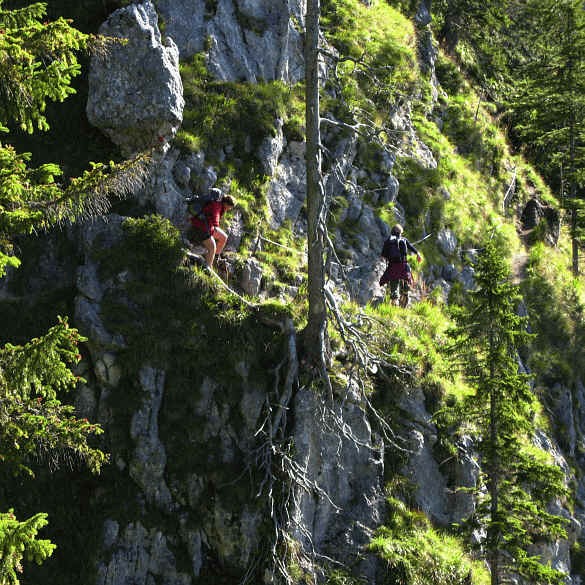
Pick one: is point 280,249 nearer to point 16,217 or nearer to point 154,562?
point 154,562

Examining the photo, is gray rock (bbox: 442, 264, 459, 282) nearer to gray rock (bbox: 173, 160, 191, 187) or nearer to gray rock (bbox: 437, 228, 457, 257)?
gray rock (bbox: 437, 228, 457, 257)

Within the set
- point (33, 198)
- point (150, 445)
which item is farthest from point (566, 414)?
point (33, 198)

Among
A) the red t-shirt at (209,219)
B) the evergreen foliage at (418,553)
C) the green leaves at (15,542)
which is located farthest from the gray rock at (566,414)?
the green leaves at (15,542)

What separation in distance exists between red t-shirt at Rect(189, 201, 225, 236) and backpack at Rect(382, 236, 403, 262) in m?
4.47

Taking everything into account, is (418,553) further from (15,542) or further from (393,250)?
(15,542)

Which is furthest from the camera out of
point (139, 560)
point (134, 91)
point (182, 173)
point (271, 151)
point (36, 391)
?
point (271, 151)

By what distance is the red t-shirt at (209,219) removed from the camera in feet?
36.3

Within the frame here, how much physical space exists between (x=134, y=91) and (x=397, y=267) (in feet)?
22.3

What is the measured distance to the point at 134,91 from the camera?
11.6m

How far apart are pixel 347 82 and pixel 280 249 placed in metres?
7.02

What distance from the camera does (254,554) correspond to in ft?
30.9

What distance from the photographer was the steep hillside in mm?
9445

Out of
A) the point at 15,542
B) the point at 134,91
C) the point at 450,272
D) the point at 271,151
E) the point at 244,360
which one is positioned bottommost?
the point at 15,542

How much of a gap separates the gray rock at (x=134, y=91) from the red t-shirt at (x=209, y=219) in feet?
5.65
